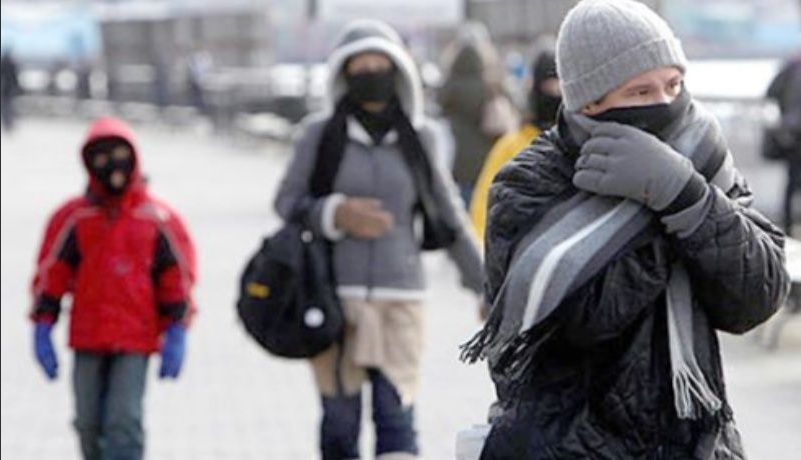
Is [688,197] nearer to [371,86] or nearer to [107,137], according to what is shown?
[371,86]

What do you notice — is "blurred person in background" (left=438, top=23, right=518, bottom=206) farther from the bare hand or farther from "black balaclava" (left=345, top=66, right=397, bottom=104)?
the bare hand

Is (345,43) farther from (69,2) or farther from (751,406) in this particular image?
(69,2)

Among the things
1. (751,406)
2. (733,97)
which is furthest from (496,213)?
(733,97)

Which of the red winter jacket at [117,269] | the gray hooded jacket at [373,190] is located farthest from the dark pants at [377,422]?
the red winter jacket at [117,269]

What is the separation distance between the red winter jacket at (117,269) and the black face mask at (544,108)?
2.22 m

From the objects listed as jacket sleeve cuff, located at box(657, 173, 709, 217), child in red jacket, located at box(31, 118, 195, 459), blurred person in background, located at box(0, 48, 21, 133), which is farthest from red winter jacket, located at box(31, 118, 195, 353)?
blurred person in background, located at box(0, 48, 21, 133)

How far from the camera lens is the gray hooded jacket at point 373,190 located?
27.1ft

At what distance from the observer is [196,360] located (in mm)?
13562

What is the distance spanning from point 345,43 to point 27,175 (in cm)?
2378

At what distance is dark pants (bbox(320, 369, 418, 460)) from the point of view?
830 centimetres

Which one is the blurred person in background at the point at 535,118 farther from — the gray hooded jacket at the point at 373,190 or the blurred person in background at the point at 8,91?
the blurred person in background at the point at 8,91

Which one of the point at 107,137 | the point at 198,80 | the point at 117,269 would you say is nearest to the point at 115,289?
the point at 117,269

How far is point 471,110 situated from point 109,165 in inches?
343

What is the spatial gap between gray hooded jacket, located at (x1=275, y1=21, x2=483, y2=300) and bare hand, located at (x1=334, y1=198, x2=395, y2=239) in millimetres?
29
